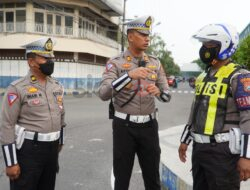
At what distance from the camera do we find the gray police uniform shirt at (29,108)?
3.16 m

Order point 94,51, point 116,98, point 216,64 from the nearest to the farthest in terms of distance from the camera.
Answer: point 216,64
point 116,98
point 94,51

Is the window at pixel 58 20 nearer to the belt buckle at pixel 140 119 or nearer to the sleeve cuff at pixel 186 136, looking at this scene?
the belt buckle at pixel 140 119

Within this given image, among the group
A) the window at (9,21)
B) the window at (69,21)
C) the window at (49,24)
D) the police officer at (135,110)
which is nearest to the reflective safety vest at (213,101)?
the police officer at (135,110)

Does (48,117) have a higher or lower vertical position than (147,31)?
lower

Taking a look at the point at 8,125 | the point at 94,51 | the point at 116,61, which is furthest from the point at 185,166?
the point at 94,51

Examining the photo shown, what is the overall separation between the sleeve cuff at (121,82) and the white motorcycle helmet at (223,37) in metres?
0.80

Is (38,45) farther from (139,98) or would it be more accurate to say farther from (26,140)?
(139,98)

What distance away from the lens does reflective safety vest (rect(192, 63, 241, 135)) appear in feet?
9.61

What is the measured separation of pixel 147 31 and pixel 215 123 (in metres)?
1.27

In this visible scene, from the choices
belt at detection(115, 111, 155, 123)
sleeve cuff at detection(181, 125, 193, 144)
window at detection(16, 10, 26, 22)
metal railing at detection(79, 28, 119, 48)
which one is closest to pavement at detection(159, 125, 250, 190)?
sleeve cuff at detection(181, 125, 193, 144)

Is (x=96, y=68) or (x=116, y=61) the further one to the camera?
(x=96, y=68)

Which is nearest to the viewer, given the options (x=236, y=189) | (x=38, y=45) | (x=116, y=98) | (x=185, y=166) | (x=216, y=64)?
(x=236, y=189)

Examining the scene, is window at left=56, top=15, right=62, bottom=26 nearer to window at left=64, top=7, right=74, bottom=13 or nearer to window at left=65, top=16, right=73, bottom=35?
window at left=65, top=16, right=73, bottom=35

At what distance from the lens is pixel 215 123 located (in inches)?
116
